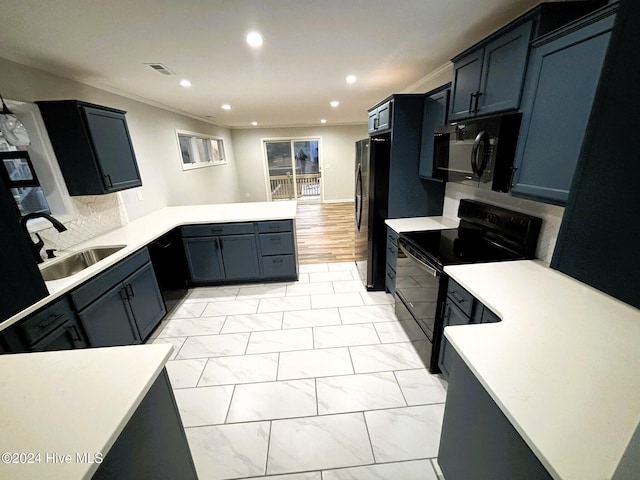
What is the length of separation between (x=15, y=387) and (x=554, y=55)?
2532 millimetres

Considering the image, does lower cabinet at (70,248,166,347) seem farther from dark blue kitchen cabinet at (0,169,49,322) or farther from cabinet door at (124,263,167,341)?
dark blue kitchen cabinet at (0,169,49,322)

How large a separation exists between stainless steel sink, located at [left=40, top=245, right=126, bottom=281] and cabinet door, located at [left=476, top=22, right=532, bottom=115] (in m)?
3.09

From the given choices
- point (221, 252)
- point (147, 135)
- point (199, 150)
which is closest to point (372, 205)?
point (221, 252)

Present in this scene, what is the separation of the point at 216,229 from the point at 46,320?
1755 millimetres

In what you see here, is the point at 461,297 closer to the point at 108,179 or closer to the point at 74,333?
the point at 74,333

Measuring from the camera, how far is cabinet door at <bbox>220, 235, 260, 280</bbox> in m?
3.14

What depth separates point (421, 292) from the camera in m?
1.93

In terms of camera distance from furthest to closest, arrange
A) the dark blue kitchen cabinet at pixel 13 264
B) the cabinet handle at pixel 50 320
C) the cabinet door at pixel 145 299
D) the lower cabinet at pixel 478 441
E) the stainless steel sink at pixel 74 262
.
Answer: the cabinet door at pixel 145 299 → the stainless steel sink at pixel 74 262 → the cabinet handle at pixel 50 320 → the dark blue kitchen cabinet at pixel 13 264 → the lower cabinet at pixel 478 441

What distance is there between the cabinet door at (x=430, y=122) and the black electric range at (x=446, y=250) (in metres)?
0.48

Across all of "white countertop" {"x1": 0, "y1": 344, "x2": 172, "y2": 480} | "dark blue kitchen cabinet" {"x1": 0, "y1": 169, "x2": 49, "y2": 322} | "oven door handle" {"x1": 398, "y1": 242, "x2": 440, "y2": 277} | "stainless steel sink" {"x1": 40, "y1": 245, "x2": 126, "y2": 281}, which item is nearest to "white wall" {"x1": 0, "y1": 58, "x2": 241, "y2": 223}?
"stainless steel sink" {"x1": 40, "y1": 245, "x2": 126, "y2": 281}

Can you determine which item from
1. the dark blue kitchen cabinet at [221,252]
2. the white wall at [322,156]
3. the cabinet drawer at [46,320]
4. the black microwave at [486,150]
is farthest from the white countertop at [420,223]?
the white wall at [322,156]

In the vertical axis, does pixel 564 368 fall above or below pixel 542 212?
below

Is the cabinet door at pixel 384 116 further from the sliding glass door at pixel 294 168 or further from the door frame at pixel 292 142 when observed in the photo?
the sliding glass door at pixel 294 168

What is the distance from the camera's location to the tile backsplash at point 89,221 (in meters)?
2.12
